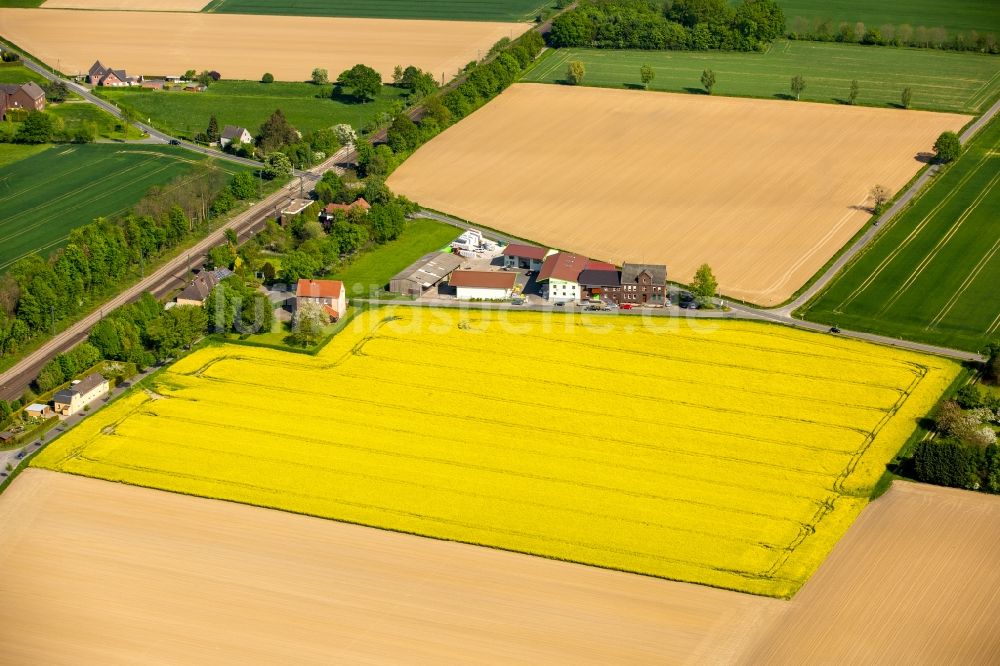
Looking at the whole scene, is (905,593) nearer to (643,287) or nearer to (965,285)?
(643,287)

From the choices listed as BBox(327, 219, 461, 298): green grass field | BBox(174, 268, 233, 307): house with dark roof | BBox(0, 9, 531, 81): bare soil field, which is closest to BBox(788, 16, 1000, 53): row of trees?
BBox(0, 9, 531, 81): bare soil field

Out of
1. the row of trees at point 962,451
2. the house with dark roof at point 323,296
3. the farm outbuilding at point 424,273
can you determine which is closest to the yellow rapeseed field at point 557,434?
the house with dark roof at point 323,296

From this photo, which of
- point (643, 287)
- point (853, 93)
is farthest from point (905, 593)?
point (853, 93)

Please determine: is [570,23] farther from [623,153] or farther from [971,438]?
[971,438]

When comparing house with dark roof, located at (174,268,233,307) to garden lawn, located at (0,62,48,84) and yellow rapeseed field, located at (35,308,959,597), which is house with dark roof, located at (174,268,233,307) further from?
garden lawn, located at (0,62,48,84)

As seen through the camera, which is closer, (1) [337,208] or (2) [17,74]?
(1) [337,208]

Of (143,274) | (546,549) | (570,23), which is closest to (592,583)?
(546,549)

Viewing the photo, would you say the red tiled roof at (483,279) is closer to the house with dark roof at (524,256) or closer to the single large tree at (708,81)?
the house with dark roof at (524,256)
